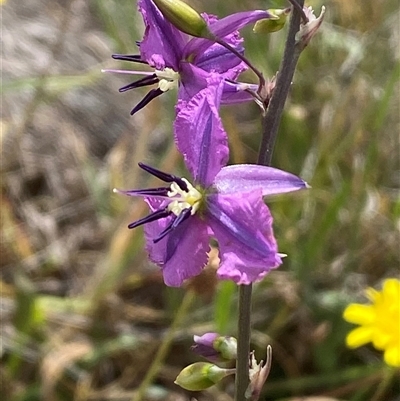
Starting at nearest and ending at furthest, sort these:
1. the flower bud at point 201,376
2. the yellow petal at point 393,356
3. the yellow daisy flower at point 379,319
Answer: the flower bud at point 201,376, the yellow petal at point 393,356, the yellow daisy flower at point 379,319

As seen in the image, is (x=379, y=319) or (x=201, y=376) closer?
(x=201, y=376)

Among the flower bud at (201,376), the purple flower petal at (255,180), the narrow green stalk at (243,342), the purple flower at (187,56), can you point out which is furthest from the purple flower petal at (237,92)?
the flower bud at (201,376)

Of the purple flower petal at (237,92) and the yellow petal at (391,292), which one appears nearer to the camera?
the purple flower petal at (237,92)

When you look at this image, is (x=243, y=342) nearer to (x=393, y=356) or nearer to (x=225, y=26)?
(x=225, y=26)

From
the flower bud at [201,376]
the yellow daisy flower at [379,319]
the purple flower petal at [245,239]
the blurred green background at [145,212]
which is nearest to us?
the purple flower petal at [245,239]

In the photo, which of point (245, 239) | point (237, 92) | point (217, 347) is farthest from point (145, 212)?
point (245, 239)

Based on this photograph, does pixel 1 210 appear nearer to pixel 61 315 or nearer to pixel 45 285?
pixel 45 285

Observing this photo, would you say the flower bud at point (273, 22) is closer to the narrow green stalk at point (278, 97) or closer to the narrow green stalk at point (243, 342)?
the narrow green stalk at point (278, 97)
